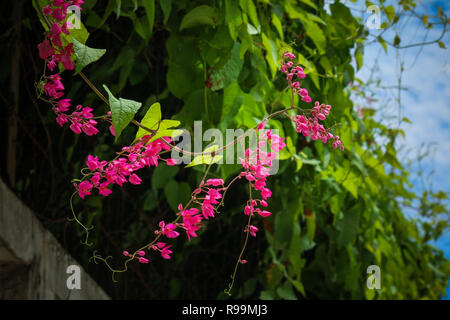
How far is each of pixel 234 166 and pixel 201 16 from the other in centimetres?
23

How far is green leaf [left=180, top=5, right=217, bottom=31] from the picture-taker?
702 mm

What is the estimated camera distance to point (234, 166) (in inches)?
26.8

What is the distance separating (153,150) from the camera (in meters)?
0.47

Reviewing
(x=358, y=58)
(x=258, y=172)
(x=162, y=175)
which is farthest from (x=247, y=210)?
(x=358, y=58)

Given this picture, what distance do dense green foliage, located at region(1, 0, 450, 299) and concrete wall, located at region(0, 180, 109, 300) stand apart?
0.10 m

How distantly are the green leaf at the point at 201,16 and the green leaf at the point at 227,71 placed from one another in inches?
2.5

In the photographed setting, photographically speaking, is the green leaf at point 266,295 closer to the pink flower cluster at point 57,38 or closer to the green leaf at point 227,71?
the green leaf at point 227,71

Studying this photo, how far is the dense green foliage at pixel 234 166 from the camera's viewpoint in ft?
2.55

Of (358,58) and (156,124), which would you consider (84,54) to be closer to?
(156,124)

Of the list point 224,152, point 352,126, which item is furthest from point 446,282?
point 224,152

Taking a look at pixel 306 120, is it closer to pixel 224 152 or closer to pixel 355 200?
pixel 224 152

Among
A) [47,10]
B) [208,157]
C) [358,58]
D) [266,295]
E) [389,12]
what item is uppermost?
[389,12]

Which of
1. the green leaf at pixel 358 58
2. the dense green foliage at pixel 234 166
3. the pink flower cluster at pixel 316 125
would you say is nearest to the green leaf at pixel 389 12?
the dense green foliage at pixel 234 166

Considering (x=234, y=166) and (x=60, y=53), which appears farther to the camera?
(x=234, y=166)
